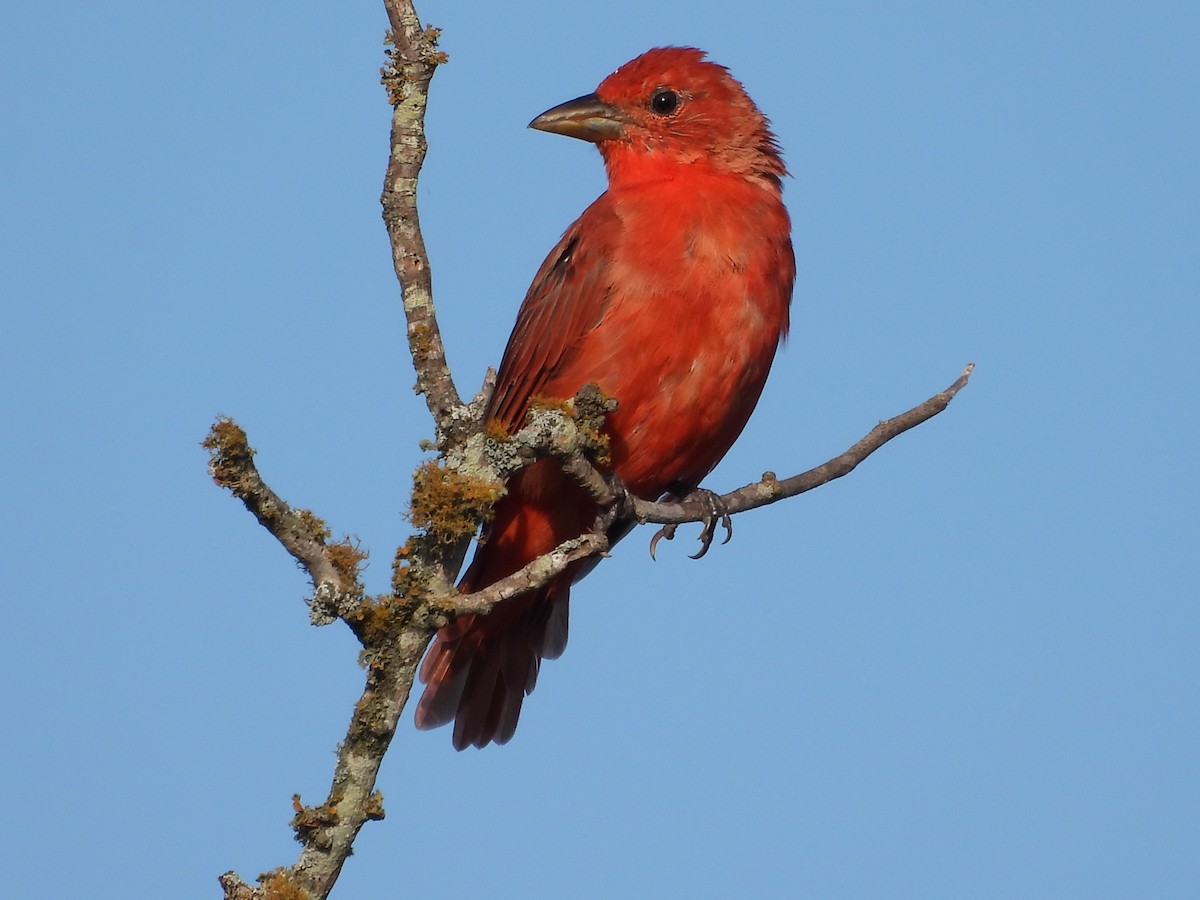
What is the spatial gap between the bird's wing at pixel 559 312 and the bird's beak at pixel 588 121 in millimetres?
328

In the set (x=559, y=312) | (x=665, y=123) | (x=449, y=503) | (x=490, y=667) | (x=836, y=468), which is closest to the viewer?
(x=449, y=503)

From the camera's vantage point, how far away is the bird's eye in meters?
6.22

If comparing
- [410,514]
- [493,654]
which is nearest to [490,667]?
[493,654]

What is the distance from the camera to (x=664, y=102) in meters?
6.23

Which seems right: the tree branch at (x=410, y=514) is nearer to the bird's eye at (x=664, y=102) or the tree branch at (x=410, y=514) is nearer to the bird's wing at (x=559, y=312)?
the bird's wing at (x=559, y=312)

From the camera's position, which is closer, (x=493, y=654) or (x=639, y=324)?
(x=639, y=324)

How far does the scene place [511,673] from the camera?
20.8 ft

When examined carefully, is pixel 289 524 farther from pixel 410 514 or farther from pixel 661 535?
pixel 661 535

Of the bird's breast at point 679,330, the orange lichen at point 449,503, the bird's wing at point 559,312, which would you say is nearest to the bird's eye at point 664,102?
the bird's wing at point 559,312

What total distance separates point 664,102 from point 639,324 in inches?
50.6

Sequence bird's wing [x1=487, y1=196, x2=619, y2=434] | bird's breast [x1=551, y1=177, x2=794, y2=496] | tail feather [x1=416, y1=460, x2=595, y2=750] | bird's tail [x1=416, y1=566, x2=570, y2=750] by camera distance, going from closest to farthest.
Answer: bird's breast [x1=551, y1=177, x2=794, y2=496] < bird's wing [x1=487, y1=196, x2=619, y2=434] < tail feather [x1=416, y1=460, x2=595, y2=750] < bird's tail [x1=416, y1=566, x2=570, y2=750]

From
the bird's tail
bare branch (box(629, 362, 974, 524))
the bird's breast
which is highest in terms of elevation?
the bird's breast

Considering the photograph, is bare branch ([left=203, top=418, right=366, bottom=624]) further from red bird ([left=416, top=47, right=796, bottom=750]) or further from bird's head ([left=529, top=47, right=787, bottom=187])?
A: bird's head ([left=529, top=47, right=787, bottom=187])

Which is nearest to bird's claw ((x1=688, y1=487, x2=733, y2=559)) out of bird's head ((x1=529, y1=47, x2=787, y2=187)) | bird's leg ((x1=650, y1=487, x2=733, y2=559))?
bird's leg ((x1=650, y1=487, x2=733, y2=559))
